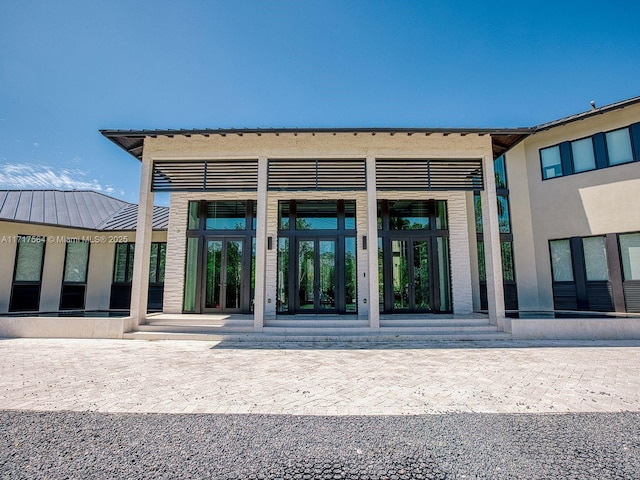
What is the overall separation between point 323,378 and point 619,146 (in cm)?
1131

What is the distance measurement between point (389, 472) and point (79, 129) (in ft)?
55.5

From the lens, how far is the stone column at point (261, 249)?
849 cm

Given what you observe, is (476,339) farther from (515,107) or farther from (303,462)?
(515,107)

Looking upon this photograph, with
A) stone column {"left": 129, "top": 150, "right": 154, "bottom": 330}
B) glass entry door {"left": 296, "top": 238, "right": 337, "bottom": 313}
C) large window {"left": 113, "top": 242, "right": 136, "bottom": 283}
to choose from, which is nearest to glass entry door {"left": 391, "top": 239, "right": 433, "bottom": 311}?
glass entry door {"left": 296, "top": 238, "right": 337, "bottom": 313}

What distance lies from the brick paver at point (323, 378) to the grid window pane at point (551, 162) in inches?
236

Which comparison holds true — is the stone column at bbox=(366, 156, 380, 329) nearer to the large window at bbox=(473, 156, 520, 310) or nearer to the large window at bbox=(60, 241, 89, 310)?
the large window at bbox=(473, 156, 520, 310)

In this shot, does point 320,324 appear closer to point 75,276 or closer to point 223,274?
point 223,274

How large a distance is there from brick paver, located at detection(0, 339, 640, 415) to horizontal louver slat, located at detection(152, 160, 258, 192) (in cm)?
432

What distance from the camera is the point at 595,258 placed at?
33.6 ft

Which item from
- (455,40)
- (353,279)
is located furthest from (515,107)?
(353,279)

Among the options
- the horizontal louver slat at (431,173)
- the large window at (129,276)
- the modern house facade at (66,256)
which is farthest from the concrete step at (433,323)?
the modern house facade at (66,256)

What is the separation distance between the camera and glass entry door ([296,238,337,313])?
36.2 feet

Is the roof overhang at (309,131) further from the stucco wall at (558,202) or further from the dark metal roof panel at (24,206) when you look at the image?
the dark metal roof panel at (24,206)

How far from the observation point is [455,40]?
10391mm
